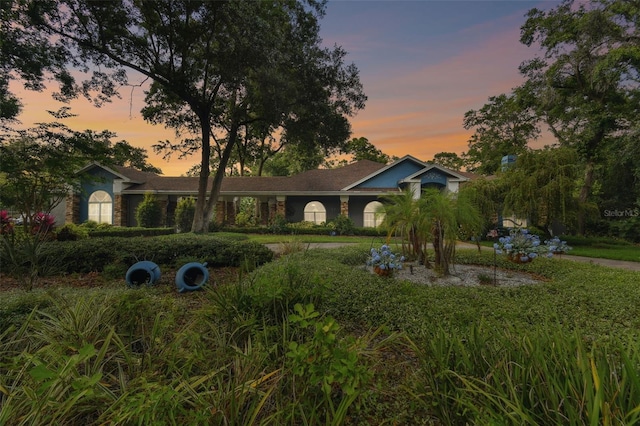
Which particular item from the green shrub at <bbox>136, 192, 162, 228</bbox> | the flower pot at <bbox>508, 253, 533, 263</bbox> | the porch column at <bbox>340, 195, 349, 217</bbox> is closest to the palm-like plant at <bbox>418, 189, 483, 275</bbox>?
the flower pot at <bbox>508, 253, 533, 263</bbox>

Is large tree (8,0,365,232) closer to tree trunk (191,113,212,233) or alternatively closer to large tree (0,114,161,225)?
tree trunk (191,113,212,233)

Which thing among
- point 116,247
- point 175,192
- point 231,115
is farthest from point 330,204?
point 116,247

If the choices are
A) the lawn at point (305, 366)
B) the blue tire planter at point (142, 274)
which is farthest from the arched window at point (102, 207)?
the lawn at point (305, 366)

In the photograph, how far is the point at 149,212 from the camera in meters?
20.5

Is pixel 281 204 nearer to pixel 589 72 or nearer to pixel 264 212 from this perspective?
pixel 264 212

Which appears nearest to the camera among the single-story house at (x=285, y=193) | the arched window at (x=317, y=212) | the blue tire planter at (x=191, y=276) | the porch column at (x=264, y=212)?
the blue tire planter at (x=191, y=276)

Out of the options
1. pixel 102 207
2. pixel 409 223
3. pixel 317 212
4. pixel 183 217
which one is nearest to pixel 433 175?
pixel 317 212

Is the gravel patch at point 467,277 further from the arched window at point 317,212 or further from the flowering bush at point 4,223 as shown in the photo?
the arched window at point 317,212

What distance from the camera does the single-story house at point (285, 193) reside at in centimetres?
2083

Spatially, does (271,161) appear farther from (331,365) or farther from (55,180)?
(331,365)

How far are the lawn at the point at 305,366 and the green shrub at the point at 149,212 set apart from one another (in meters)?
19.0

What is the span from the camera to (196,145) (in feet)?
61.6

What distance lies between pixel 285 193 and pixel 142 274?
15.9 metres

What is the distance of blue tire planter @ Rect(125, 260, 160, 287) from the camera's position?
17.2 ft
